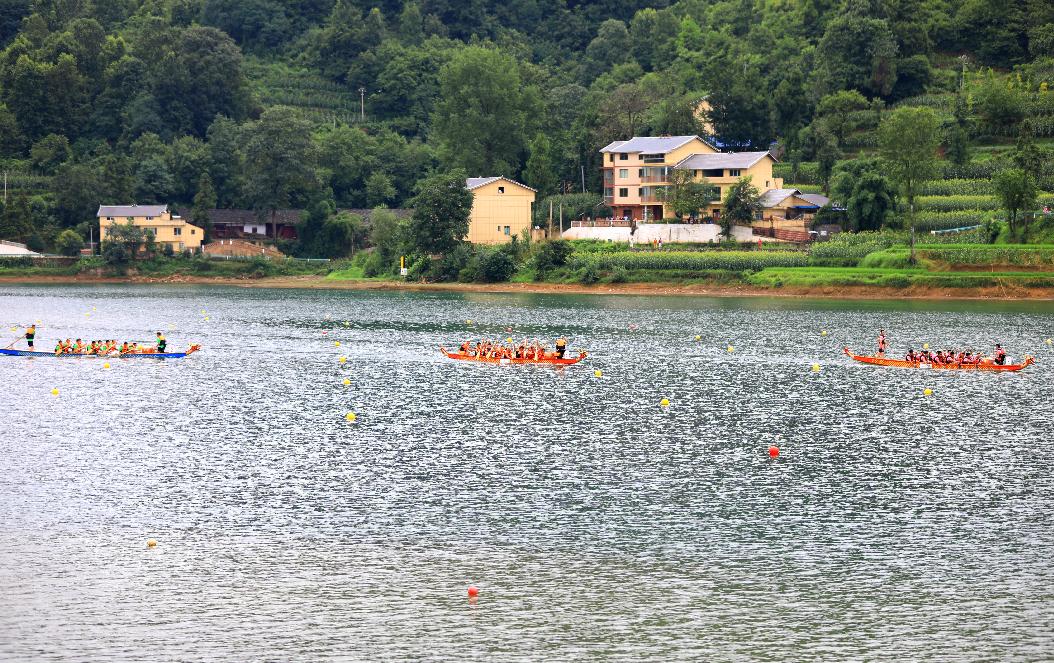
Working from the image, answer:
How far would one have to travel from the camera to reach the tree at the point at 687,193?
125 meters

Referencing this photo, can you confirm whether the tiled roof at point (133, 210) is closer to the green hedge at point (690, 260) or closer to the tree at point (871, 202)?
the green hedge at point (690, 260)

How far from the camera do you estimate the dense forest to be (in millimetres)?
141000

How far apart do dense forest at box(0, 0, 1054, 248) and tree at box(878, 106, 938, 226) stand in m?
14.7

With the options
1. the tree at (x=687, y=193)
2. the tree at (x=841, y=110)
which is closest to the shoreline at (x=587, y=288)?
the tree at (x=687, y=193)

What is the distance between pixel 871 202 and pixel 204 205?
7698cm

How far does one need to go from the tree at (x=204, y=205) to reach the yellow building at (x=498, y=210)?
32.5 m

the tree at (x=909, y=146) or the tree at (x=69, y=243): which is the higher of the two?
the tree at (x=909, y=146)

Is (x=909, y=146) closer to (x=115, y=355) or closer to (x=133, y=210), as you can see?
(x=115, y=355)

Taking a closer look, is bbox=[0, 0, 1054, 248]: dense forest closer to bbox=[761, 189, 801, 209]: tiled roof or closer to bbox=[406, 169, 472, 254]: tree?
bbox=[761, 189, 801, 209]: tiled roof

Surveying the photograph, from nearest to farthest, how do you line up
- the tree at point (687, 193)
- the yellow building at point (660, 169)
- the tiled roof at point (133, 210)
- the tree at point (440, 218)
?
1. the tree at point (440, 218)
2. the tree at point (687, 193)
3. the yellow building at point (660, 169)
4. the tiled roof at point (133, 210)

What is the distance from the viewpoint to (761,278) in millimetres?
111562

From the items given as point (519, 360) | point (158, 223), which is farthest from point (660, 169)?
point (519, 360)

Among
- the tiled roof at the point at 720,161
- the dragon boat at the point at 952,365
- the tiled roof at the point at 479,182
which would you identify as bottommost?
the dragon boat at the point at 952,365

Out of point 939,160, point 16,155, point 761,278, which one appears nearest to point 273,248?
point 16,155
